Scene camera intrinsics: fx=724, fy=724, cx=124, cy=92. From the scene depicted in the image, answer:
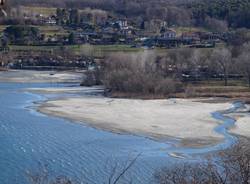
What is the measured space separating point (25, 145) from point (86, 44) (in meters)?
39.0

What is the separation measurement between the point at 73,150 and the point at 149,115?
766cm

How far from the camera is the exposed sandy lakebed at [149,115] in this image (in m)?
20.5

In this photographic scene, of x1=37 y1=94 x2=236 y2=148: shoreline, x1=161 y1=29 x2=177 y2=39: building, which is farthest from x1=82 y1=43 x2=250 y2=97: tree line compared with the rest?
x1=161 y1=29 x2=177 y2=39: building

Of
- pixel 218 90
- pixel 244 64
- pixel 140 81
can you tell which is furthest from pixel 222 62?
pixel 140 81

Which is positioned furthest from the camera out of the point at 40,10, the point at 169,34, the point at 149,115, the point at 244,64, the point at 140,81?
the point at 40,10

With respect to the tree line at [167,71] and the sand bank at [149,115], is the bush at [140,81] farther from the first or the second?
the sand bank at [149,115]

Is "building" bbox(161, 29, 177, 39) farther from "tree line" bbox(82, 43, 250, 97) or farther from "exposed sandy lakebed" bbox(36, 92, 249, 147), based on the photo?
"exposed sandy lakebed" bbox(36, 92, 249, 147)

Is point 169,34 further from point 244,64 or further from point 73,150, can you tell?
point 73,150

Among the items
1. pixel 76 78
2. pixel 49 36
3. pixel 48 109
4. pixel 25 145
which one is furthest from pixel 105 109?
pixel 49 36

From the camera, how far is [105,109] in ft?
86.5

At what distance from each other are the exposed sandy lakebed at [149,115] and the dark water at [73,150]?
581 millimetres

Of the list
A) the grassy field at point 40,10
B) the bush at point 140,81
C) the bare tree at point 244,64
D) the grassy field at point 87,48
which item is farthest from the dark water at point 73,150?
the grassy field at point 40,10

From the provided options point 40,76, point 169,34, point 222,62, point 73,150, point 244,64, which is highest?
point 73,150

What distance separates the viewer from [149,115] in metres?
24.8
